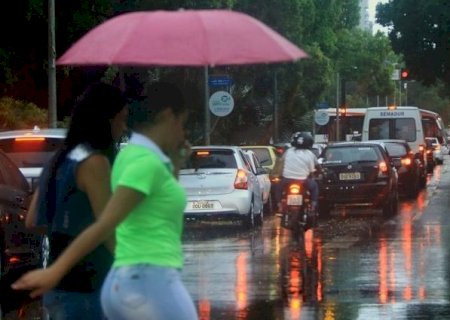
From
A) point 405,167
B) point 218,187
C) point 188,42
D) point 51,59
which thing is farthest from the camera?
point 405,167

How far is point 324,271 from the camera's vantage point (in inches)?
601

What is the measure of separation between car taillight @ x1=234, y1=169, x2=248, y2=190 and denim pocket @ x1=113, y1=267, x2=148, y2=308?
17533 mm

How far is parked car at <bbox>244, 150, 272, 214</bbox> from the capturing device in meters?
25.9

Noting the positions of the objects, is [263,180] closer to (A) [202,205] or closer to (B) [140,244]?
(A) [202,205]

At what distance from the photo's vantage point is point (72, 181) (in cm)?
A: 634

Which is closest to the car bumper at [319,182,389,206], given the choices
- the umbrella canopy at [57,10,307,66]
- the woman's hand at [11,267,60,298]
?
the umbrella canopy at [57,10,307,66]

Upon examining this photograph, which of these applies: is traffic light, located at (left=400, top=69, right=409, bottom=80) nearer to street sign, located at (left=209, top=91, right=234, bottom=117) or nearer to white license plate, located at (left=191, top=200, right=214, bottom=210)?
street sign, located at (left=209, top=91, right=234, bottom=117)

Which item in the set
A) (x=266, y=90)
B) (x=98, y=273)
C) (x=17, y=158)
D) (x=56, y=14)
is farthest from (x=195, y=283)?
(x=266, y=90)

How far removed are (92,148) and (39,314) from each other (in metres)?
6.22

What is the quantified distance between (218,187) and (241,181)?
1.56ft

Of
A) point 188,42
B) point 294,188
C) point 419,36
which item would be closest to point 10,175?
point 294,188

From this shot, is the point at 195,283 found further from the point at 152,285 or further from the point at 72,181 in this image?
the point at 152,285

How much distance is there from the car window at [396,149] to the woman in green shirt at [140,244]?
28632mm

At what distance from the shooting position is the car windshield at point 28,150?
1619 centimetres
